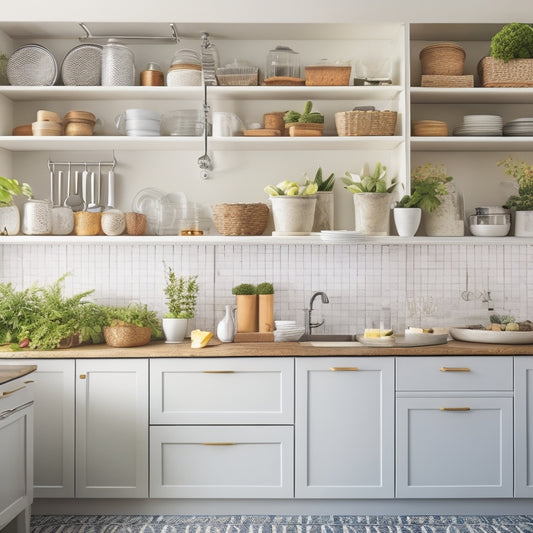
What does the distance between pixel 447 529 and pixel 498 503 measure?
0.36 meters

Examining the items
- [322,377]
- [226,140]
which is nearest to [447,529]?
[322,377]

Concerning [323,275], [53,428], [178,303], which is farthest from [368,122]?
[53,428]

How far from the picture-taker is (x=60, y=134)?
3.62 m

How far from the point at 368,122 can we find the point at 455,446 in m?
1.79

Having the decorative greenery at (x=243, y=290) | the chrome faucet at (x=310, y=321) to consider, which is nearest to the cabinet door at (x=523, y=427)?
the chrome faucet at (x=310, y=321)

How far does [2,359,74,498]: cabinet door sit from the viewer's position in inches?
125

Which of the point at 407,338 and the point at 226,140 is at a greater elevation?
the point at 226,140

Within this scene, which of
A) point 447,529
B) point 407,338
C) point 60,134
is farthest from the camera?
point 60,134

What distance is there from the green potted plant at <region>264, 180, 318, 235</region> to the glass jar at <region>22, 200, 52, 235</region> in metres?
1.25

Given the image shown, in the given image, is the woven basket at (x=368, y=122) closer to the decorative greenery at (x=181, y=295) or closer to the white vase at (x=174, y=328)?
the decorative greenery at (x=181, y=295)

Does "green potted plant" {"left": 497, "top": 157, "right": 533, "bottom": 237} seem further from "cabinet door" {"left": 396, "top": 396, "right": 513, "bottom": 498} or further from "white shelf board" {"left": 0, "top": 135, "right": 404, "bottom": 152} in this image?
"cabinet door" {"left": 396, "top": 396, "right": 513, "bottom": 498}

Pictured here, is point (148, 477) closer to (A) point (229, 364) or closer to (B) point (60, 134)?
(A) point (229, 364)

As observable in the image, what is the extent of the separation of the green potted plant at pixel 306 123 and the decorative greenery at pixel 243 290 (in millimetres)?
900

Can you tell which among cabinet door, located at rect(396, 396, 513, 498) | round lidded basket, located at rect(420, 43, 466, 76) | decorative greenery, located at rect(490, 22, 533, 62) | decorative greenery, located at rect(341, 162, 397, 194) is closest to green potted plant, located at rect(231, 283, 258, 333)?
decorative greenery, located at rect(341, 162, 397, 194)
